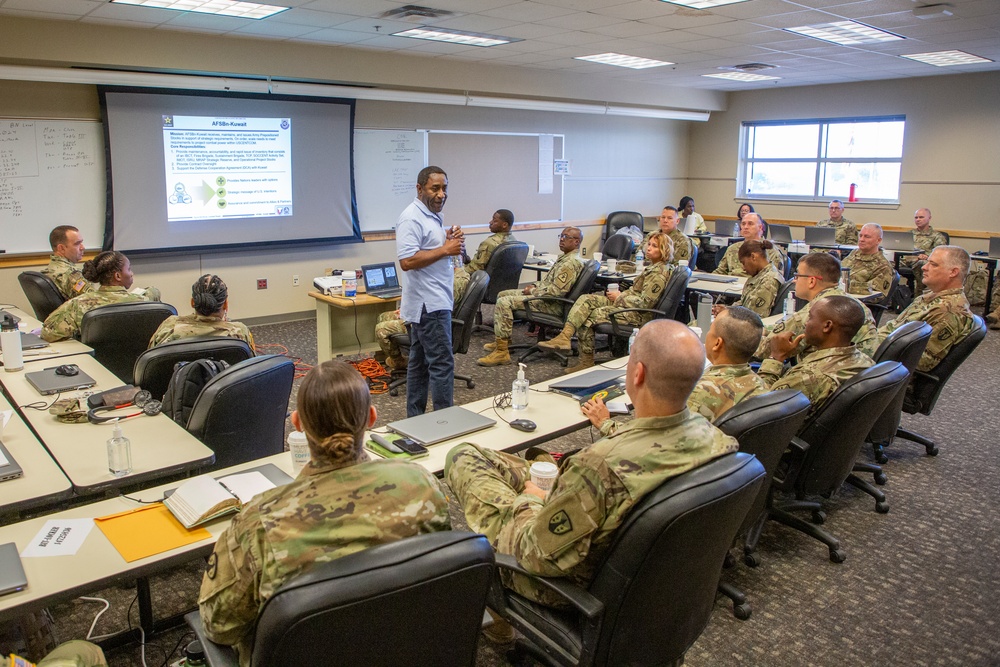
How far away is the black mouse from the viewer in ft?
8.59

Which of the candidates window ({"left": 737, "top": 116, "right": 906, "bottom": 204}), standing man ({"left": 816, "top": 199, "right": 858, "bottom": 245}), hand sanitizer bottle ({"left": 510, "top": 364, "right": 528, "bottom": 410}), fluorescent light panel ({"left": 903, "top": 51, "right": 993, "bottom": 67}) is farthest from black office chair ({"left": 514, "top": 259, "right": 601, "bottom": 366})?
window ({"left": 737, "top": 116, "right": 906, "bottom": 204})

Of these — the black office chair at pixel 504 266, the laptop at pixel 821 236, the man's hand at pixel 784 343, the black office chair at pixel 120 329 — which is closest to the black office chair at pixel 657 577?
the man's hand at pixel 784 343

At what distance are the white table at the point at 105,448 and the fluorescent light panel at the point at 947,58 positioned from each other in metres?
7.87

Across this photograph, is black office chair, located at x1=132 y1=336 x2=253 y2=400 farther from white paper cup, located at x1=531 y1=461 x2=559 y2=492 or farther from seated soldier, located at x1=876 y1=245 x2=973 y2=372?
seated soldier, located at x1=876 y1=245 x2=973 y2=372

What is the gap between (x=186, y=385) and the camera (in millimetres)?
2766

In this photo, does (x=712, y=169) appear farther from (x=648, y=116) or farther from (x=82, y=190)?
(x=82, y=190)

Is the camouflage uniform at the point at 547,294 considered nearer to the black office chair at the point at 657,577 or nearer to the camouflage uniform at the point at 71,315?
the camouflage uniform at the point at 71,315

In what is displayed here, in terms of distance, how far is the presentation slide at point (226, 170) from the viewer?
639cm

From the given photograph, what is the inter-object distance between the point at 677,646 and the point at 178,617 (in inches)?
66.9

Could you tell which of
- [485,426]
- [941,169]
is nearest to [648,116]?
[941,169]

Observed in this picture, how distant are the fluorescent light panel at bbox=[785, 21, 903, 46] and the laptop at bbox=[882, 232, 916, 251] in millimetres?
2543

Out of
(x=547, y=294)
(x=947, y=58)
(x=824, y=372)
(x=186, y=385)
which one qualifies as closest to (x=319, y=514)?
(x=186, y=385)

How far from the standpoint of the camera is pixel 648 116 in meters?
10.6

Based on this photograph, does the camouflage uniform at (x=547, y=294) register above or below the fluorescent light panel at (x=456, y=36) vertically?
below
